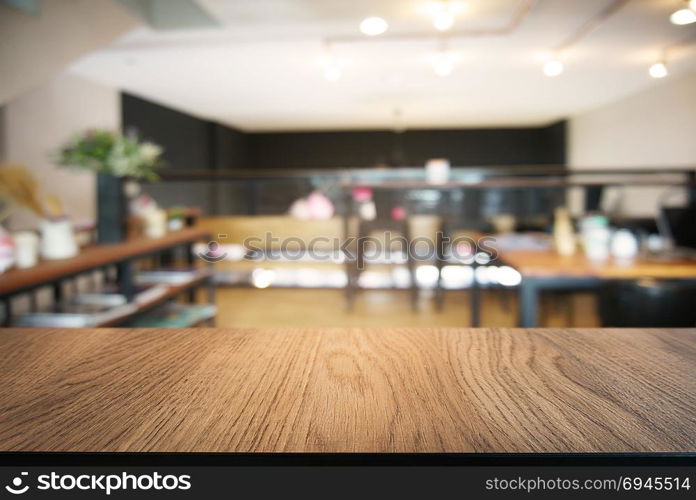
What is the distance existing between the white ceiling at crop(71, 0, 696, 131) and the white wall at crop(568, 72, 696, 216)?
0.83 feet

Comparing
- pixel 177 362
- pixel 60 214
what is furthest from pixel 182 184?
pixel 177 362

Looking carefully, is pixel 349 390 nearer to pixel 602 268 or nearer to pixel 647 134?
pixel 602 268

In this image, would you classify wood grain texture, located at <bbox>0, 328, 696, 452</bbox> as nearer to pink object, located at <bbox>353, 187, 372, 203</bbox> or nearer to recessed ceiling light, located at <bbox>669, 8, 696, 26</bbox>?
recessed ceiling light, located at <bbox>669, 8, 696, 26</bbox>

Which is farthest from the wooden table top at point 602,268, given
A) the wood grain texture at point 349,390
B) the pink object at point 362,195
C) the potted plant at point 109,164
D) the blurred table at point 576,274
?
the pink object at point 362,195

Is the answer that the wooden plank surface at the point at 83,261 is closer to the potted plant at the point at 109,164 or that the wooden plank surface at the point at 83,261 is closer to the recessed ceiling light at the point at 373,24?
the potted plant at the point at 109,164

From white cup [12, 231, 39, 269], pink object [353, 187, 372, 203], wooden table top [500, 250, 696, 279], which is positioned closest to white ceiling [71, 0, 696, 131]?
pink object [353, 187, 372, 203]

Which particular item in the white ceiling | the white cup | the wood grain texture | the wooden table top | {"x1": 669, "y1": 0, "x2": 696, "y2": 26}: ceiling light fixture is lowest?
the wooden table top

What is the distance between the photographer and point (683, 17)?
4129 millimetres

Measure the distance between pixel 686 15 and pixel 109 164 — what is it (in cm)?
412

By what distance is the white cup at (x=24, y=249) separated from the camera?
95.2 inches

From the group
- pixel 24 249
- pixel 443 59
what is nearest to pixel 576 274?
pixel 24 249

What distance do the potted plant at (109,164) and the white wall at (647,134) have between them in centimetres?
643

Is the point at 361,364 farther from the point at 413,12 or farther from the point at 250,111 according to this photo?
the point at 250,111

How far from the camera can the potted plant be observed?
3051 mm
